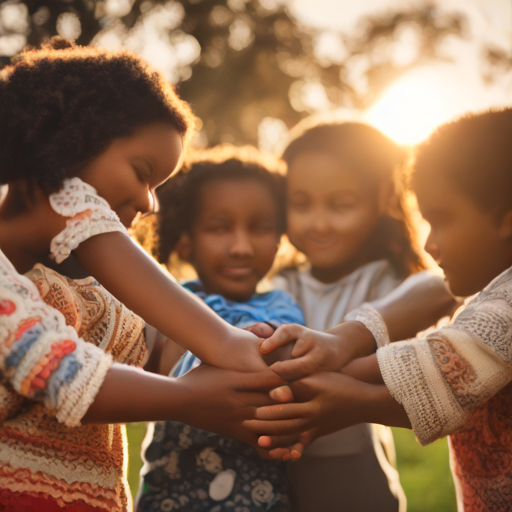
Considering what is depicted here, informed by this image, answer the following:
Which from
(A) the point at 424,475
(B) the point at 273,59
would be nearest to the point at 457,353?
(A) the point at 424,475

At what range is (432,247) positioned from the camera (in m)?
1.51

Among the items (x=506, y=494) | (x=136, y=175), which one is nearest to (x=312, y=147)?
(x=136, y=175)

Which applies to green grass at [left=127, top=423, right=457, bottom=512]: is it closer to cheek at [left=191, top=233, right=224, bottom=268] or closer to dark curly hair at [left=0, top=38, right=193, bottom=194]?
cheek at [left=191, top=233, right=224, bottom=268]

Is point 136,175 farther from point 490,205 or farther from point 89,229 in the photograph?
point 490,205

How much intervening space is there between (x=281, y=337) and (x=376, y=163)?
0.99 meters

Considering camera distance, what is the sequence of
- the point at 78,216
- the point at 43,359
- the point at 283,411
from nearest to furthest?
the point at 43,359 → the point at 78,216 → the point at 283,411

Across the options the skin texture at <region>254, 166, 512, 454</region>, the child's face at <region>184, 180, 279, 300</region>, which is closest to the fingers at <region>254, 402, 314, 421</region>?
the skin texture at <region>254, 166, 512, 454</region>

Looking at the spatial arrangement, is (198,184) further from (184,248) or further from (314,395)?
(314,395)

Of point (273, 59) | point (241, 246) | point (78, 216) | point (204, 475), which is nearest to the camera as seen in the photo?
point (78, 216)

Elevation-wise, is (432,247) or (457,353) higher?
(432,247)

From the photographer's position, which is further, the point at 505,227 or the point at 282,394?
the point at 505,227

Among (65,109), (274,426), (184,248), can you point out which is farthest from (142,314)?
(184,248)

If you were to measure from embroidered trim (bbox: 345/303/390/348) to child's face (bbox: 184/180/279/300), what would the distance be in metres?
0.40

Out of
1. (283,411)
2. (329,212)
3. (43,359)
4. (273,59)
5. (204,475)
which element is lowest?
(204,475)
